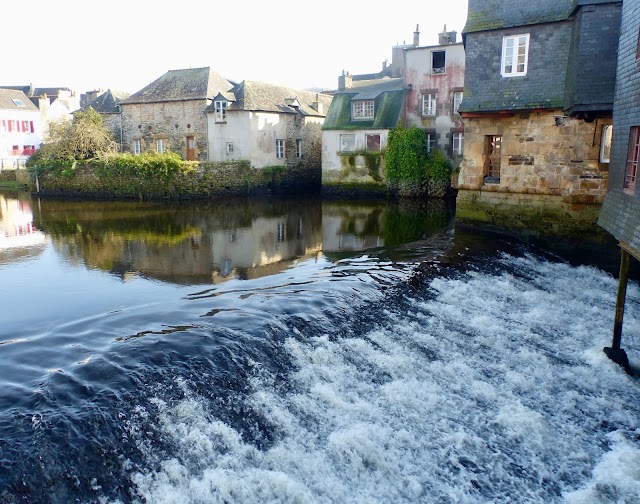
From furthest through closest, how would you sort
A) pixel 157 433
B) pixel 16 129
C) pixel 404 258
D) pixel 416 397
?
1. pixel 16 129
2. pixel 404 258
3. pixel 416 397
4. pixel 157 433

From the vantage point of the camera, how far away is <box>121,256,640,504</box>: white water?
5.58 m

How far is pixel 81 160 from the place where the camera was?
3388cm

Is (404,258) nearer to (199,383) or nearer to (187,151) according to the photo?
(199,383)

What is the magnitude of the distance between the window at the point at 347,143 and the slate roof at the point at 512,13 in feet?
51.5

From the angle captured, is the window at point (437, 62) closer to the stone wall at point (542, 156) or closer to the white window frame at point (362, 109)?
the white window frame at point (362, 109)

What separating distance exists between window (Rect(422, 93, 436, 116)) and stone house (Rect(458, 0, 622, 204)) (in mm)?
14169

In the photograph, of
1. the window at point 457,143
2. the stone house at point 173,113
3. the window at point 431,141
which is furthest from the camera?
the stone house at point 173,113

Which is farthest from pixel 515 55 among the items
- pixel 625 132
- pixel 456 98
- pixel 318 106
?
pixel 318 106

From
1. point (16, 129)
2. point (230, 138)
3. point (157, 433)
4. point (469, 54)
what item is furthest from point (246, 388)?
point (16, 129)

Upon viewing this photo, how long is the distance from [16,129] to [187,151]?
923 inches

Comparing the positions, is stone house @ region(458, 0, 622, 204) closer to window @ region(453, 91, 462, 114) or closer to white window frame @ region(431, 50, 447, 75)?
window @ region(453, 91, 462, 114)

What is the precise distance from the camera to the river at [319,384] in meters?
5.45

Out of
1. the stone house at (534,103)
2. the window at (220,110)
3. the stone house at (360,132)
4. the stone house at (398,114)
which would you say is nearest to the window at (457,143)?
the stone house at (398,114)

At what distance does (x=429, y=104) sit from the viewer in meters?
31.7
